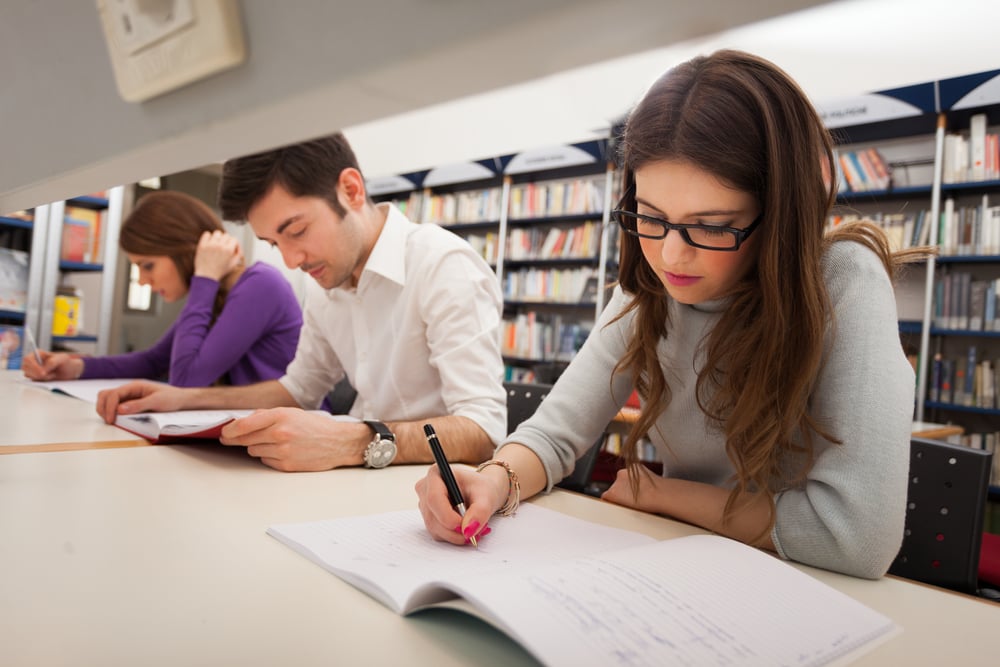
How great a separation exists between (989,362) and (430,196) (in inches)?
170

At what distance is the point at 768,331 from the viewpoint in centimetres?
85

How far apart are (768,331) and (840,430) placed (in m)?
0.15

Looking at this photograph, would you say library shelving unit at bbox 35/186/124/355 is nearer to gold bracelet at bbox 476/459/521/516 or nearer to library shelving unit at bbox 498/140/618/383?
library shelving unit at bbox 498/140/618/383

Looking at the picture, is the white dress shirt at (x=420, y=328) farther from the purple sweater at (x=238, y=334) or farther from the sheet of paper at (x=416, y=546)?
the sheet of paper at (x=416, y=546)

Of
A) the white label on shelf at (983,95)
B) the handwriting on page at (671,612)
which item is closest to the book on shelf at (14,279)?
the handwriting on page at (671,612)

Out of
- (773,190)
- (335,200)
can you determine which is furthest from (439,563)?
(335,200)

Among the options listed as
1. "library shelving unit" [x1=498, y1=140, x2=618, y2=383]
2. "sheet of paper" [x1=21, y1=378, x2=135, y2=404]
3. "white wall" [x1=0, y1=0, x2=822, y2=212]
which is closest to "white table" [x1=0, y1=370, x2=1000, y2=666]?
"white wall" [x1=0, y1=0, x2=822, y2=212]

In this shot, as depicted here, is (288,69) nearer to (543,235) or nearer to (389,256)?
(389,256)

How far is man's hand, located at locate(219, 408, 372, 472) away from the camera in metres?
1.02

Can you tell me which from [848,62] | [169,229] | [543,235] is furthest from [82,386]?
[848,62]

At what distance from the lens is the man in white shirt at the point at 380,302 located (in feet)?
4.30

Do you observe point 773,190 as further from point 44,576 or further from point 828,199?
point 44,576

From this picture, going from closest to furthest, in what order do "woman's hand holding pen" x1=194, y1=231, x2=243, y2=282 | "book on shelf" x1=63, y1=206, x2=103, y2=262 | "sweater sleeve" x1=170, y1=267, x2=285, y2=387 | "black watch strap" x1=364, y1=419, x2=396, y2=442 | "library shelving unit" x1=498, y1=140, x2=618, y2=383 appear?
"black watch strap" x1=364, y1=419, x2=396, y2=442, "sweater sleeve" x1=170, y1=267, x2=285, y2=387, "woman's hand holding pen" x1=194, y1=231, x2=243, y2=282, "book on shelf" x1=63, y1=206, x2=103, y2=262, "library shelving unit" x1=498, y1=140, x2=618, y2=383

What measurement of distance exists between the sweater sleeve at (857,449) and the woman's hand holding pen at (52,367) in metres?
2.20
